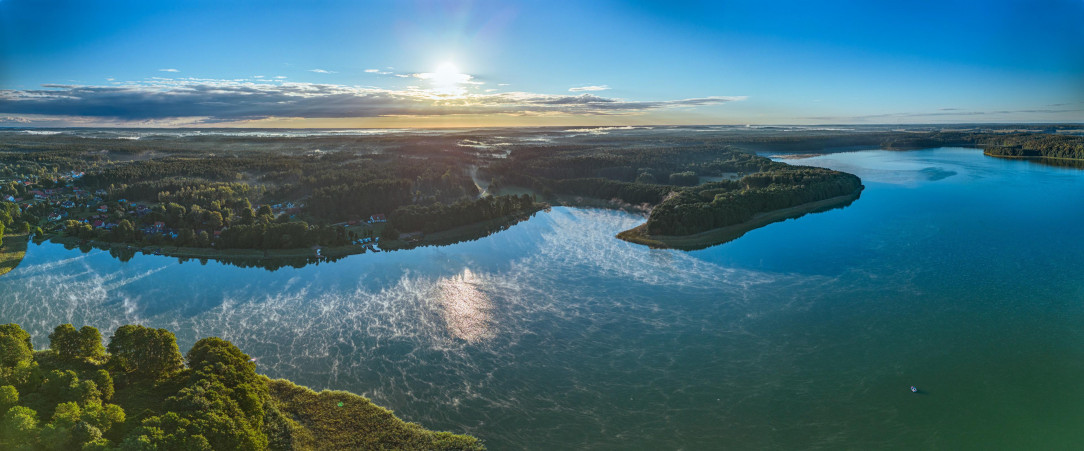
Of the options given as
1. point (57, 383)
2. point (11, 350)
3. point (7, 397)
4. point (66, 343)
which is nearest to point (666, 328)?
point (57, 383)

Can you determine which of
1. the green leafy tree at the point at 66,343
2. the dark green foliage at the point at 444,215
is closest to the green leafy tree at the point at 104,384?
the green leafy tree at the point at 66,343

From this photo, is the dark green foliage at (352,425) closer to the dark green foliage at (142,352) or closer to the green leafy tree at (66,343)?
the dark green foliage at (142,352)

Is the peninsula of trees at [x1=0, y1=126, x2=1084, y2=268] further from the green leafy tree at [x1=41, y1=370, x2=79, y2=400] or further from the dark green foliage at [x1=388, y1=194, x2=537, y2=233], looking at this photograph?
the green leafy tree at [x1=41, y1=370, x2=79, y2=400]

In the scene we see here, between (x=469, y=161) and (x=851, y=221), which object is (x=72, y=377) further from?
(x=469, y=161)

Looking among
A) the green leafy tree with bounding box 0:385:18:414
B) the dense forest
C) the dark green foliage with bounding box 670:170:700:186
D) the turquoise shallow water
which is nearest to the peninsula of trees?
the dark green foliage with bounding box 670:170:700:186

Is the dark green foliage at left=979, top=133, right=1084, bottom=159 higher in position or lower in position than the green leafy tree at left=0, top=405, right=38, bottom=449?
higher

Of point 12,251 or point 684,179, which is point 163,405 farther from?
point 684,179
